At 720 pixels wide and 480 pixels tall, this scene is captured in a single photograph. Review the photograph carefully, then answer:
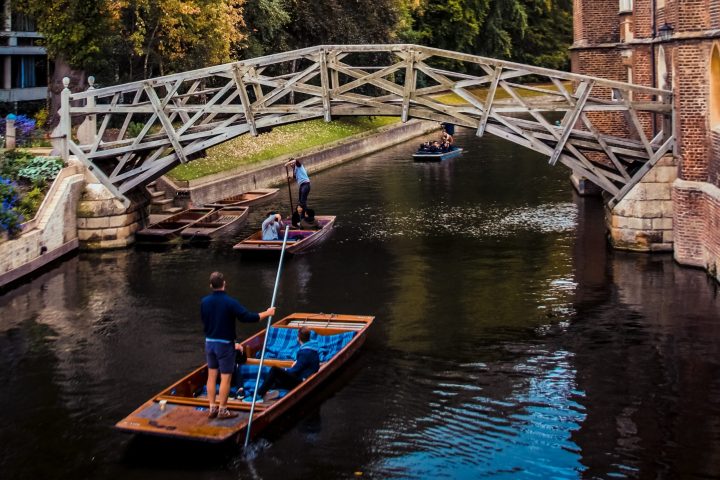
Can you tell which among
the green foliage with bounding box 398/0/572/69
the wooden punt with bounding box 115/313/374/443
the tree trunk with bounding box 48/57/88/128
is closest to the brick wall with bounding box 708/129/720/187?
the wooden punt with bounding box 115/313/374/443

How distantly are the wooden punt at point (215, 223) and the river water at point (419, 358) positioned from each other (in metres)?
0.49

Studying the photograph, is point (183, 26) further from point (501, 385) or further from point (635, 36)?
point (501, 385)

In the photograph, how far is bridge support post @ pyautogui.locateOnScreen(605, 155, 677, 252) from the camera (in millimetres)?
23047

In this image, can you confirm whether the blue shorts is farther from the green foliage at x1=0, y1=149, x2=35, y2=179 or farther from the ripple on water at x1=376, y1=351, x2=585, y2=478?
the green foliage at x1=0, y1=149, x2=35, y2=179

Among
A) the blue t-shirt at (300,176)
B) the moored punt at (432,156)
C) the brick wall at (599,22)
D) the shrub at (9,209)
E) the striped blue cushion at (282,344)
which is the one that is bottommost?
the striped blue cushion at (282,344)

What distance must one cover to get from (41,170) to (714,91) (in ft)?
53.0

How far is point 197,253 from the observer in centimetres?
2578

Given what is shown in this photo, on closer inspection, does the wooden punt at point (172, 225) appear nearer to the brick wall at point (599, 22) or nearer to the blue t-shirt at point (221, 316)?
the brick wall at point (599, 22)

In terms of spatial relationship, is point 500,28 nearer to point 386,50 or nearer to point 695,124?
point 386,50

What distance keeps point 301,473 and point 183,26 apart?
82.3ft

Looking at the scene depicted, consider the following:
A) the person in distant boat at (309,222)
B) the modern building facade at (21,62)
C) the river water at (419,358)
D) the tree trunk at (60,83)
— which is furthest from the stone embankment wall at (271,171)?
the modern building facade at (21,62)

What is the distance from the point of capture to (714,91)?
21.6m

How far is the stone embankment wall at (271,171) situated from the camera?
1294 inches

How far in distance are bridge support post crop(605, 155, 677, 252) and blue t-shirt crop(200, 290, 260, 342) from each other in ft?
43.0
